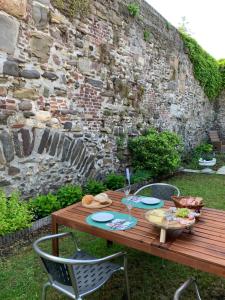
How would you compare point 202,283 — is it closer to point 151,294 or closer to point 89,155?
point 151,294

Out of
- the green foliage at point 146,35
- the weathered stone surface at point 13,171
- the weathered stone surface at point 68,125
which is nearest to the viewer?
the weathered stone surface at point 13,171

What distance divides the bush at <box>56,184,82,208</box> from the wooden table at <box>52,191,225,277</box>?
1576 mm

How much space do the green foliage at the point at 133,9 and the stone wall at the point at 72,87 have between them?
156mm

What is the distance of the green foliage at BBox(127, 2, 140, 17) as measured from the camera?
6.01m

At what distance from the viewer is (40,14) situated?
398cm

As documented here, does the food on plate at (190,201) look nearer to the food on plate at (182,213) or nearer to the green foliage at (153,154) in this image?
the food on plate at (182,213)

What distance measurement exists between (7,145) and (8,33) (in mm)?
1383

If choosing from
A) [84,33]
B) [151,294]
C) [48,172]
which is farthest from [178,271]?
[84,33]

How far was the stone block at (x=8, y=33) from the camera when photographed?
347 cm

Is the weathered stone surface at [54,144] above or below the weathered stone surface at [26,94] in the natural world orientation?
below

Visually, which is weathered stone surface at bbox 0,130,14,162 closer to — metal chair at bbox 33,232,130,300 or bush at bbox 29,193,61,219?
bush at bbox 29,193,61,219

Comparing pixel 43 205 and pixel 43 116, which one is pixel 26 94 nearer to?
pixel 43 116

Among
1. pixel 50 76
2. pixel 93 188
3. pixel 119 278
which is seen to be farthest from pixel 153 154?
pixel 119 278

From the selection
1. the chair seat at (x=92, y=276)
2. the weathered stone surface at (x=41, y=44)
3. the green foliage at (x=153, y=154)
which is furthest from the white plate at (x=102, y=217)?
the green foliage at (x=153, y=154)
